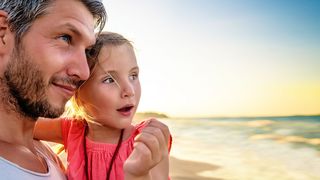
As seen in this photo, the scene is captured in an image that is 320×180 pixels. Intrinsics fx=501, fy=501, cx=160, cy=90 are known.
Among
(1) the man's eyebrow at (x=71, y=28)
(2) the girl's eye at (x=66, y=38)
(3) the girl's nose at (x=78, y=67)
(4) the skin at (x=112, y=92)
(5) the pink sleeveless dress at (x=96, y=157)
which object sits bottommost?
(5) the pink sleeveless dress at (x=96, y=157)

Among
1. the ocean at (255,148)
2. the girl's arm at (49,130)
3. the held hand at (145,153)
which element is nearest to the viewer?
the held hand at (145,153)

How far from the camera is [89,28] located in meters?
2.26

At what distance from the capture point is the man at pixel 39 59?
215cm

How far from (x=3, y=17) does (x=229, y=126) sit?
44.1ft

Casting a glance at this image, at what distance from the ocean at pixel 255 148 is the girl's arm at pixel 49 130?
16.5 feet

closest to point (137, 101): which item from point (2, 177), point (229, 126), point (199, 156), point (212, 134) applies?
point (2, 177)

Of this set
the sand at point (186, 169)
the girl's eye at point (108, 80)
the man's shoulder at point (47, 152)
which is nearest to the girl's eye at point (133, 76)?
the girl's eye at point (108, 80)

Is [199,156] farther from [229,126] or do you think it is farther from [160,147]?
[160,147]

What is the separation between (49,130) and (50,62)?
35.1 inches

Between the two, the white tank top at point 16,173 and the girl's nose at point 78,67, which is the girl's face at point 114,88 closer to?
the girl's nose at point 78,67

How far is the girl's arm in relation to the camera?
290cm

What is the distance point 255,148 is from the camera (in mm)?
11008

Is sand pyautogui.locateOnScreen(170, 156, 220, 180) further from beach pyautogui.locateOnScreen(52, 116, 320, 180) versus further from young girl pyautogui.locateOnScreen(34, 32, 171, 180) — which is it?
young girl pyautogui.locateOnScreen(34, 32, 171, 180)

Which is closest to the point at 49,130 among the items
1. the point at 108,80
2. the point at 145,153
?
the point at 108,80
